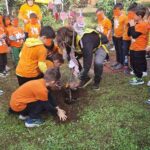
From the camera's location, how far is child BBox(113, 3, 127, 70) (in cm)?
711

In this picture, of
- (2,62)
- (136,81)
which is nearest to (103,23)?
(136,81)

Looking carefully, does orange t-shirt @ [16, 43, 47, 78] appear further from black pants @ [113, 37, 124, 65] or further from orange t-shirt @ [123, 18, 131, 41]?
black pants @ [113, 37, 124, 65]

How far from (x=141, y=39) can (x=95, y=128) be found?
221 centimetres

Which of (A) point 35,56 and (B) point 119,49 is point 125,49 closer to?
(B) point 119,49

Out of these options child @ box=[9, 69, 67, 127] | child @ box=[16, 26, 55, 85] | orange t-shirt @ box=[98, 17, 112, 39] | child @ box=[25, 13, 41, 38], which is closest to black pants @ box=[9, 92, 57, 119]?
child @ box=[9, 69, 67, 127]

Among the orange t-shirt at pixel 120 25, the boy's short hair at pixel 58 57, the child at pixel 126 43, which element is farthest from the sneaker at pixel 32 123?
the orange t-shirt at pixel 120 25

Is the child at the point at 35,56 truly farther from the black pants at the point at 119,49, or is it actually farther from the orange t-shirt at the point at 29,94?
the black pants at the point at 119,49

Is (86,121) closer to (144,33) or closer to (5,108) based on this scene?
(5,108)

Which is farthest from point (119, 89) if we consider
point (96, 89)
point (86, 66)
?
point (86, 66)

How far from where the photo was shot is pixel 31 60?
5309 millimetres

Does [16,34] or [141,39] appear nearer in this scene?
[141,39]

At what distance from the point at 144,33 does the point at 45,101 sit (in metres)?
2.43

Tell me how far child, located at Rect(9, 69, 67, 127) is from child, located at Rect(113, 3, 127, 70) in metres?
2.87

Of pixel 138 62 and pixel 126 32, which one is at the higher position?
pixel 126 32
